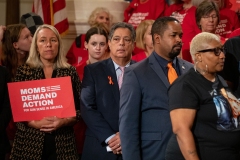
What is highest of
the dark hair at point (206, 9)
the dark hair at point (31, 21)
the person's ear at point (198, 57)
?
the dark hair at point (31, 21)

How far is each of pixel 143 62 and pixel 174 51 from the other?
0.24m

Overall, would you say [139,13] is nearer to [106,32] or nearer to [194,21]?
[194,21]

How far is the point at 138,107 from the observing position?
A: 3686mm

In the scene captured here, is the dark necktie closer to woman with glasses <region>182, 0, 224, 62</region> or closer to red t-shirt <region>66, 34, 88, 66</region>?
woman with glasses <region>182, 0, 224, 62</region>

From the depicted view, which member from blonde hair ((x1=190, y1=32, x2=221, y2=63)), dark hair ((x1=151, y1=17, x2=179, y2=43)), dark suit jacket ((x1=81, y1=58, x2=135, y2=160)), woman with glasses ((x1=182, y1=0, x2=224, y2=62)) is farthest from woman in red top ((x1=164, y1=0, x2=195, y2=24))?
blonde hair ((x1=190, y1=32, x2=221, y2=63))

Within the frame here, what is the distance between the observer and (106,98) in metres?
4.29

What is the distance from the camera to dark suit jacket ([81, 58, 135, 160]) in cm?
423

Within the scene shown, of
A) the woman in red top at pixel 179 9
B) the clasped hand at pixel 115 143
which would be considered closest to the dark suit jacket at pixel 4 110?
the clasped hand at pixel 115 143

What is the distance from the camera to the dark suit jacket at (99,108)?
13.9ft

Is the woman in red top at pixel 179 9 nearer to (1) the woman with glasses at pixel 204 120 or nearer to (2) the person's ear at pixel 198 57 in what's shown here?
(2) the person's ear at pixel 198 57

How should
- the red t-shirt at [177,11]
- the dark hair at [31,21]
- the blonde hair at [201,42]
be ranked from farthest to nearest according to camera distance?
the red t-shirt at [177,11] < the dark hair at [31,21] < the blonde hair at [201,42]

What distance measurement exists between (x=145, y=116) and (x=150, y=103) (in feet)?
0.32

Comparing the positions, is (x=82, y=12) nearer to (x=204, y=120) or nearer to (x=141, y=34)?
(x=141, y=34)

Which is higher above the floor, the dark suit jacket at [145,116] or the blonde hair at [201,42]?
the blonde hair at [201,42]
